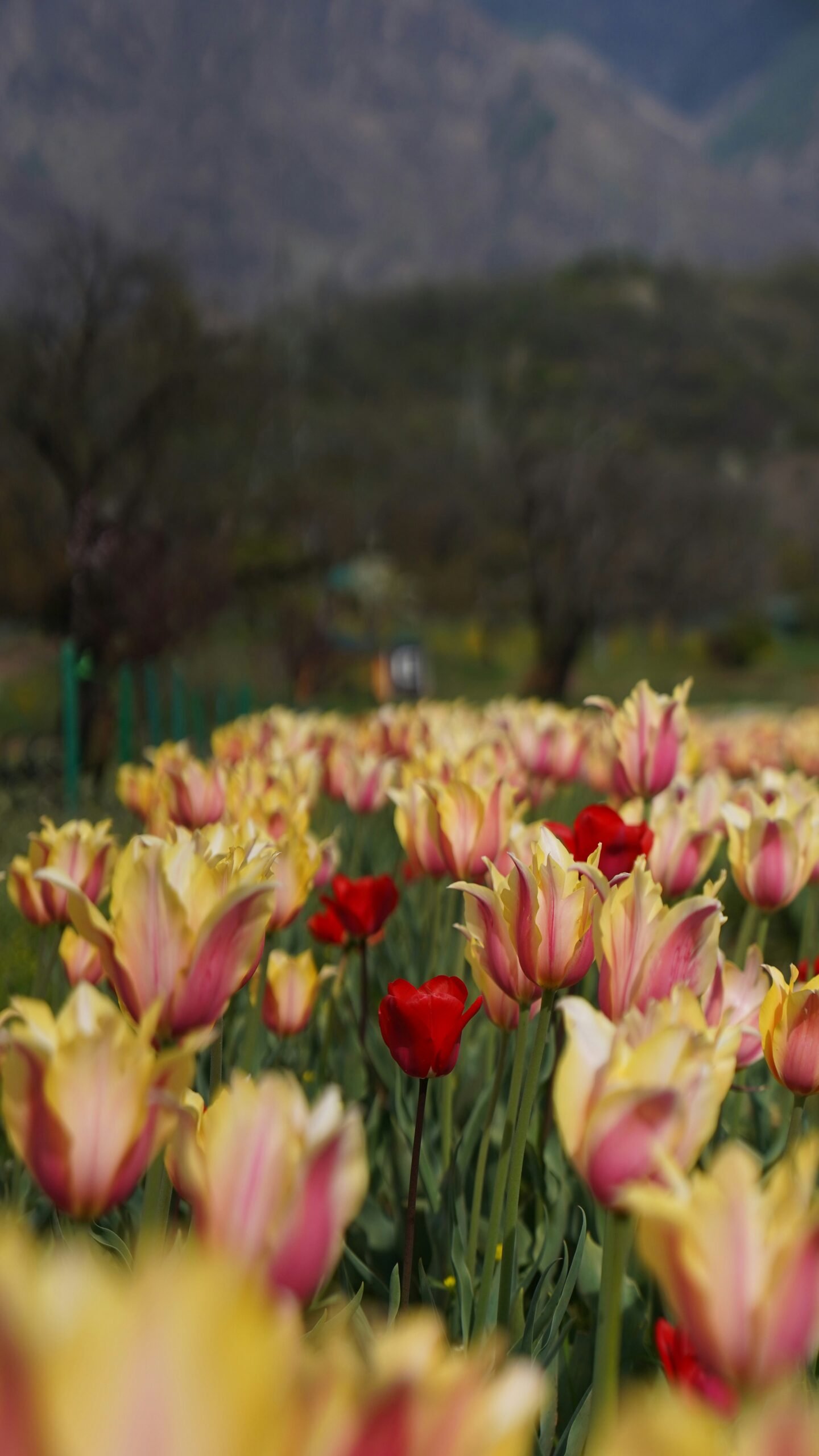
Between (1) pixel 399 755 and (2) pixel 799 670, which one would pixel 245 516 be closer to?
(2) pixel 799 670

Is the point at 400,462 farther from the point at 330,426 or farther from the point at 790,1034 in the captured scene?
the point at 790,1034

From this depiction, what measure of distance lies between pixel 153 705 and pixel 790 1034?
8.87 metres

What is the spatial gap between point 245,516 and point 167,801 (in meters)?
32.5

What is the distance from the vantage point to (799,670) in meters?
35.8

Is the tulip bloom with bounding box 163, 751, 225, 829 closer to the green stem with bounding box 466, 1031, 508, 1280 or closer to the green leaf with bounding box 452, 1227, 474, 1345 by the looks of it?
the green stem with bounding box 466, 1031, 508, 1280

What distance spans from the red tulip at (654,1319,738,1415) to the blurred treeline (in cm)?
961

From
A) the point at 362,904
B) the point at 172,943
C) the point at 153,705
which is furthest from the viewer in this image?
the point at 153,705

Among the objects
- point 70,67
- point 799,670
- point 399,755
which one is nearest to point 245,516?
point 799,670

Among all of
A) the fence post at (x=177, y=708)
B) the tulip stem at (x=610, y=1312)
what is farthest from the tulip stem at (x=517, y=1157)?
the fence post at (x=177, y=708)

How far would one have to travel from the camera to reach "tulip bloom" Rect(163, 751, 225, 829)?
83.6 inches

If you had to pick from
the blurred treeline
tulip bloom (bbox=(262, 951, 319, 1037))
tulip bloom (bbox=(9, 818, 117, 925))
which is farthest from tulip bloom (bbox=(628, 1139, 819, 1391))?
the blurred treeline

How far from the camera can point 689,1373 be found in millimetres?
792

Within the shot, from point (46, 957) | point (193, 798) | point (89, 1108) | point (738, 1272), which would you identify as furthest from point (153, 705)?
point (738, 1272)

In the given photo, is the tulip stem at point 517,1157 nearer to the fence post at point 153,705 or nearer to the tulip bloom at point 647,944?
the tulip bloom at point 647,944
